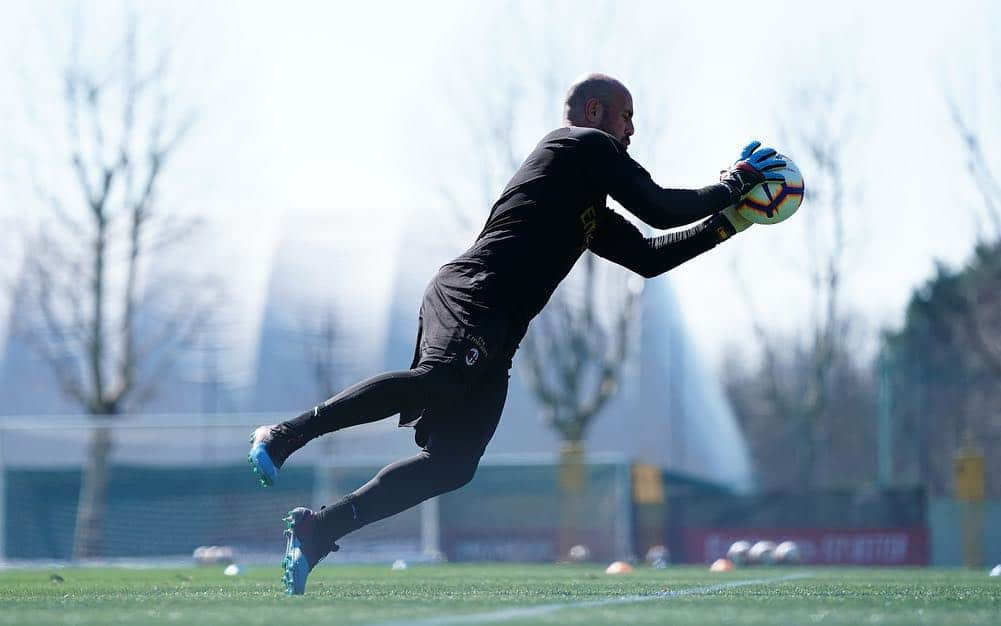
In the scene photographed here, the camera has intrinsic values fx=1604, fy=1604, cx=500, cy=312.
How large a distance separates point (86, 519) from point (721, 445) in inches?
1503

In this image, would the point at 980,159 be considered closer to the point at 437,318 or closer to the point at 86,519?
the point at 86,519

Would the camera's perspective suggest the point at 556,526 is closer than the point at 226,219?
Yes

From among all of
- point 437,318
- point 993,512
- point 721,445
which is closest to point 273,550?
point 993,512

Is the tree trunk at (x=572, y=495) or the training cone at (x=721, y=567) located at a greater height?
the tree trunk at (x=572, y=495)

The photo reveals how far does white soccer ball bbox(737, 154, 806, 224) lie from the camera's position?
5.86 metres

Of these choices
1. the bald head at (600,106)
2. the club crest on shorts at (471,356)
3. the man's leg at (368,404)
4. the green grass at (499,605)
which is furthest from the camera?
the bald head at (600,106)

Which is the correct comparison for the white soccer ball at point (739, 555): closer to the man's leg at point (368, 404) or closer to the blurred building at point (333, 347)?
the man's leg at point (368, 404)

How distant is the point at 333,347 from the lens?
47.8 m

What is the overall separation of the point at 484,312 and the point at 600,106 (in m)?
0.98

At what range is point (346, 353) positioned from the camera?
4825 cm

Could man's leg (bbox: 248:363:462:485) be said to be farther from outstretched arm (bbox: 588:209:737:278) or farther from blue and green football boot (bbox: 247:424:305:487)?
outstretched arm (bbox: 588:209:737:278)

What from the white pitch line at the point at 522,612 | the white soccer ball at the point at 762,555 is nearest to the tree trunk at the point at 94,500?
the white soccer ball at the point at 762,555

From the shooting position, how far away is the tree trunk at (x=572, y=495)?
22297 millimetres

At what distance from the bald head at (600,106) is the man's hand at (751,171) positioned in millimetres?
402
